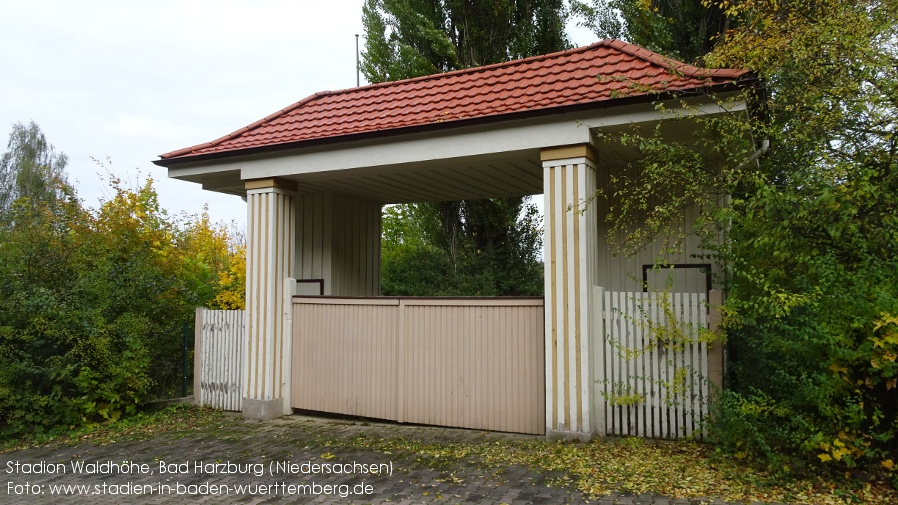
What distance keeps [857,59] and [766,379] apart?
11.3 feet

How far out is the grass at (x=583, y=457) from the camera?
527 cm

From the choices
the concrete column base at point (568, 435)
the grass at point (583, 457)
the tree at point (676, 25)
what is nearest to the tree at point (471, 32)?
the tree at point (676, 25)

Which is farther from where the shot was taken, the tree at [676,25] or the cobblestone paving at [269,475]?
the tree at [676,25]

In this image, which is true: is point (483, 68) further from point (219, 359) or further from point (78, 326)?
point (78, 326)

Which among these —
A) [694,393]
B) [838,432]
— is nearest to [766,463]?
[838,432]

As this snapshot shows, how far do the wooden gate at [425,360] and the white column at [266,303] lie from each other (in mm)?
236

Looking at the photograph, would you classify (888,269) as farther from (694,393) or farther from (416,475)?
(416,475)

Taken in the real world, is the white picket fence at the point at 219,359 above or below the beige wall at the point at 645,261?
below

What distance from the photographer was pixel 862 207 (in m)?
6.02

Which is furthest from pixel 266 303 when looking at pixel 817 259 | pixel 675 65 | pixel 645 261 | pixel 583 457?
pixel 817 259

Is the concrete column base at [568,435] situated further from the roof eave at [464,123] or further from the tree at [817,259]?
the roof eave at [464,123]

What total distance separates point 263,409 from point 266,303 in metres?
1.47

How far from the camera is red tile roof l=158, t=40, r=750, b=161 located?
702 centimetres

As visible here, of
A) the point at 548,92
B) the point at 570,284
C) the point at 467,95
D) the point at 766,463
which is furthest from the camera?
the point at 467,95
